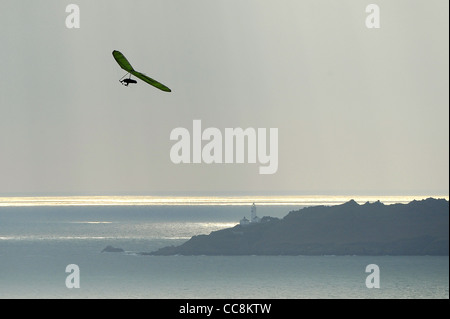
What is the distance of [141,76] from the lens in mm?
38812
